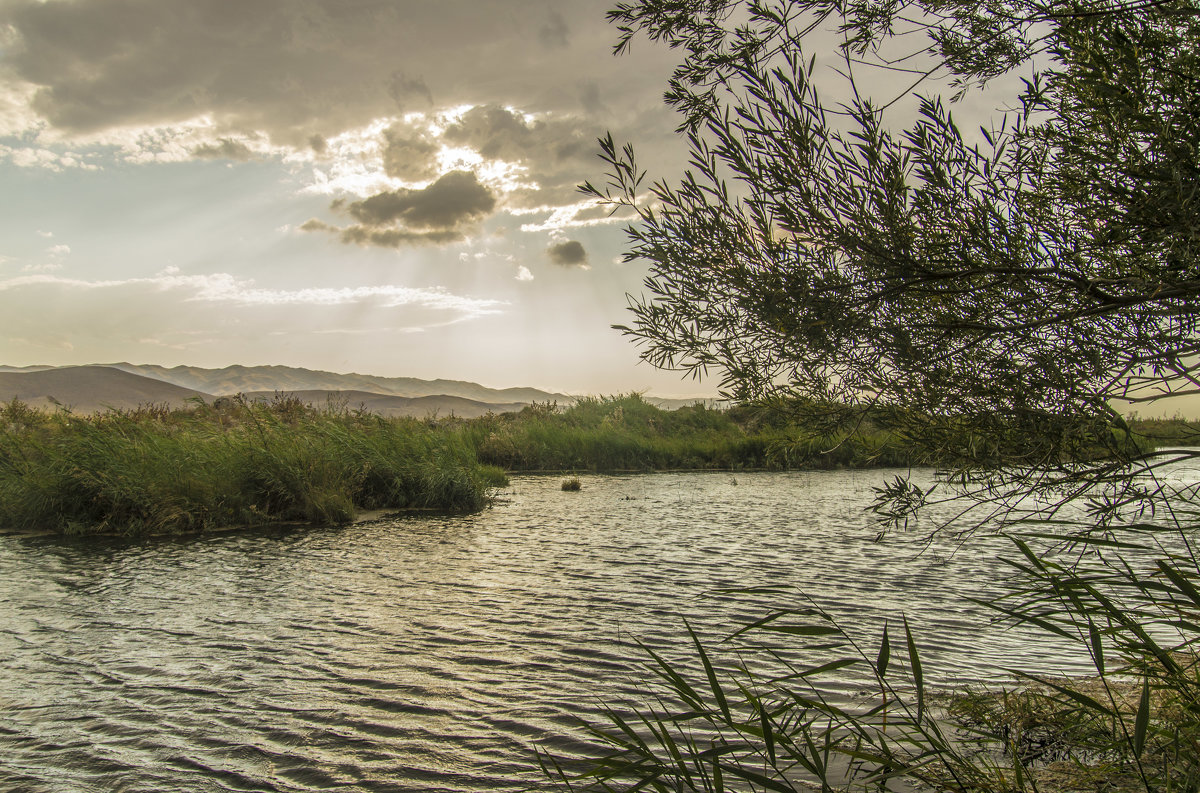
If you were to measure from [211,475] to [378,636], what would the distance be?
26.0 feet

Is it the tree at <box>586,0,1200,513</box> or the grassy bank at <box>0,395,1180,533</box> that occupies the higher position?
the tree at <box>586,0,1200,513</box>

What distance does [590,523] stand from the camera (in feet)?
41.3

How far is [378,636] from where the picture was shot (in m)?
6.09

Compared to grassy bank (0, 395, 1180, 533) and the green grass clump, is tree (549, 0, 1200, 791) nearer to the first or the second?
grassy bank (0, 395, 1180, 533)

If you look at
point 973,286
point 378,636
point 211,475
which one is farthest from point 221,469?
point 973,286

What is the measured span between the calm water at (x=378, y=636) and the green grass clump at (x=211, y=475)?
0.98 meters

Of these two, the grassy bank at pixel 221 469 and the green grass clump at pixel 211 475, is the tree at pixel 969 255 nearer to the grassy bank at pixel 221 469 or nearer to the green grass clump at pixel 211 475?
the grassy bank at pixel 221 469

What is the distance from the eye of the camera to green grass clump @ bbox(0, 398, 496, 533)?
11.6 m

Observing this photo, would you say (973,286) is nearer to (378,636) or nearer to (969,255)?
(969,255)

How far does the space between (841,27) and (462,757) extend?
5149 millimetres

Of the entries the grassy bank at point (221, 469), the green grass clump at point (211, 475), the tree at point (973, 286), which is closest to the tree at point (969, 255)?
the tree at point (973, 286)

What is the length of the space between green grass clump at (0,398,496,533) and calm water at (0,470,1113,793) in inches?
38.7

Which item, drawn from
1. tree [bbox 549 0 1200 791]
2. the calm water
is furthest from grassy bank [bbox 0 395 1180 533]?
tree [bbox 549 0 1200 791]

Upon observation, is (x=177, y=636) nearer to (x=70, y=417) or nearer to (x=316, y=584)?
(x=316, y=584)
